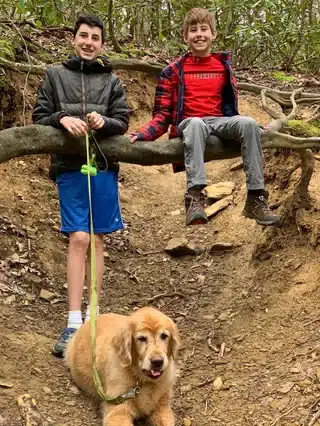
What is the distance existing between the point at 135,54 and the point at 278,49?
4.26 metres

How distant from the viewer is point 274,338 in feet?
15.0

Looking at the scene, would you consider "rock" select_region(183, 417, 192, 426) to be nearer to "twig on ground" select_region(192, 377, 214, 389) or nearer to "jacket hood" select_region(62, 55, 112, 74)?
"twig on ground" select_region(192, 377, 214, 389)

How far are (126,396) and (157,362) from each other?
0.39m

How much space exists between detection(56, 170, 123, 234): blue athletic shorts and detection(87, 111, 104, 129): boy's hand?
51 cm

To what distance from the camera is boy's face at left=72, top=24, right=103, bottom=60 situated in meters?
4.84

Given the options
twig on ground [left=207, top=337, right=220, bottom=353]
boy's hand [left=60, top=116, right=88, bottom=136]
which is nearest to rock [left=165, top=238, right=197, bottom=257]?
twig on ground [left=207, top=337, right=220, bottom=353]

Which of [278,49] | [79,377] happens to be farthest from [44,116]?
[278,49]

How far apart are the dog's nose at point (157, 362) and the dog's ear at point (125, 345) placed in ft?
0.62

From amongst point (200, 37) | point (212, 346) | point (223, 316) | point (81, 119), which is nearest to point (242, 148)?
point (200, 37)

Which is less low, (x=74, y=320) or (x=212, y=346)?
(x=74, y=320)

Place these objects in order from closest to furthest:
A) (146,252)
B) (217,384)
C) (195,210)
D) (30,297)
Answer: (217,384) → (195,210) → (30,297) → (146,252)

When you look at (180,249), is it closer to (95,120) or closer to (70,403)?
(95,120)

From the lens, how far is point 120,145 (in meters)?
4.74

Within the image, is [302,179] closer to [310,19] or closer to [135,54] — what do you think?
[135,54]
